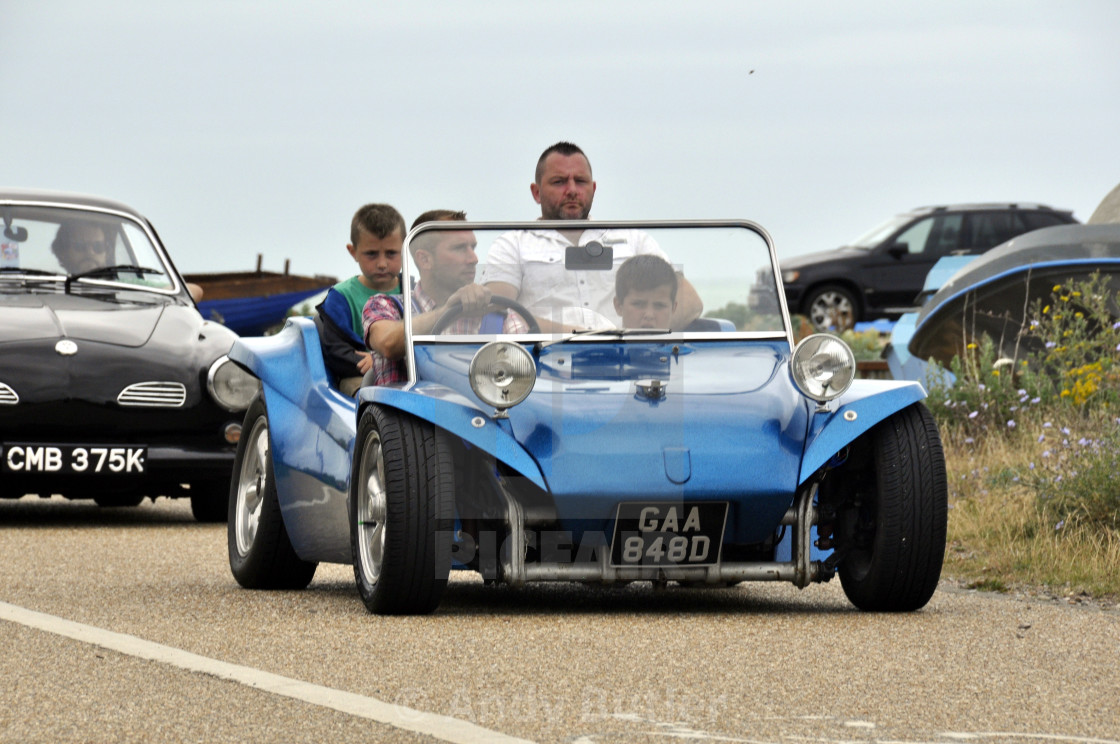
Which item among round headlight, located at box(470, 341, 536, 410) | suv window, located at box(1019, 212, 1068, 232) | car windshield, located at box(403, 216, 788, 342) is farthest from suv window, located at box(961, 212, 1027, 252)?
round headlight, located at box(470, 341, 536, 410)

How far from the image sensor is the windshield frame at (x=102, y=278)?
11.0 m

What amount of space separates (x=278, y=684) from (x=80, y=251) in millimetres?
7043

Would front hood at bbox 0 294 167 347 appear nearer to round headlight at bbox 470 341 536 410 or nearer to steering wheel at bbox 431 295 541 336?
steering wheel at bbox 431 295 541 336

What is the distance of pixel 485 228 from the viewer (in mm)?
6980

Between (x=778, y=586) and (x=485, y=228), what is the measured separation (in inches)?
75.9

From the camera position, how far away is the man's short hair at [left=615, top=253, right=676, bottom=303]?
6891 mm

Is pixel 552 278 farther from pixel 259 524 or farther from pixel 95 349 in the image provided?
pixel 95 349

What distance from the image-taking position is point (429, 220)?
7344 millimetres

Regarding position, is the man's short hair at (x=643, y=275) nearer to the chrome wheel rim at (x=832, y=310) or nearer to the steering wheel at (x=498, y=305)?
the steering wheel at (x=498, y=305)

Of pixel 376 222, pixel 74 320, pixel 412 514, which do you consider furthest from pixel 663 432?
pixel 74 320

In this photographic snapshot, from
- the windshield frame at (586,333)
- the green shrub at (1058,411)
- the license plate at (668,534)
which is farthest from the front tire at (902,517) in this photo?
the green shrub at (1058,411)

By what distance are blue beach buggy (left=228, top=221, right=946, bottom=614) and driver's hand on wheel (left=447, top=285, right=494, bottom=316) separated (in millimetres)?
41

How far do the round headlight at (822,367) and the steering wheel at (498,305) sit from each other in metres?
1.01

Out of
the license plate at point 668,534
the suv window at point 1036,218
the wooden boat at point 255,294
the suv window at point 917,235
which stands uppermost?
the suv window at point 1036,218
